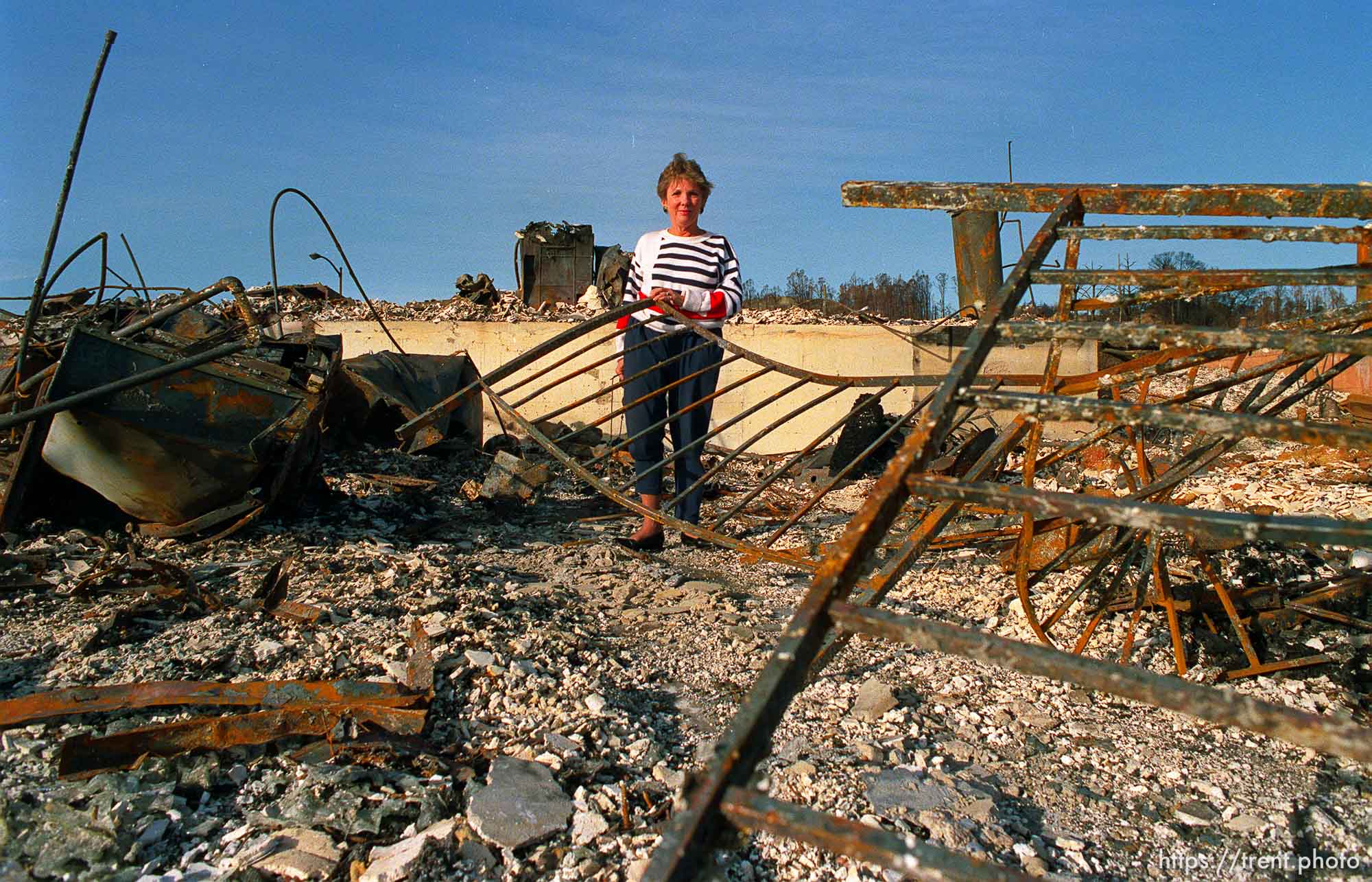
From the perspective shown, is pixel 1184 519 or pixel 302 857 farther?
pixel 302 857

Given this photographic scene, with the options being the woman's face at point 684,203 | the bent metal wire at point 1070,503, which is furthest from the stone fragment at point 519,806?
the woman's face at point 684,203

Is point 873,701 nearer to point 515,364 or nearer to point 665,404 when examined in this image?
point 515,364

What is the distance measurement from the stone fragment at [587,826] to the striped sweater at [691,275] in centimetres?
262

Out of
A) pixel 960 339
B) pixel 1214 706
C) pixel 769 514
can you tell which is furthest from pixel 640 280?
pixel 960 339

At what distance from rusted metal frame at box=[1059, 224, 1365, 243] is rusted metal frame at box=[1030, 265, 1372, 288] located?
73 mm

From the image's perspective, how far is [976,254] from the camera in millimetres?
5477

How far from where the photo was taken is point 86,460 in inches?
A: 147

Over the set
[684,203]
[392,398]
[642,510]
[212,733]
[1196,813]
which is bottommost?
[1196,813]

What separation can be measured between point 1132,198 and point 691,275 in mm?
2354

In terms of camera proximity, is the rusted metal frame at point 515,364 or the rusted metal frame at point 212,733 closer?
the rusted metal frame at point 212,733

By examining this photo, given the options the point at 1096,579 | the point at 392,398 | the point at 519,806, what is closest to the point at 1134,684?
the point at 519,806

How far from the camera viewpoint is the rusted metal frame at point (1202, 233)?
2.07 meters

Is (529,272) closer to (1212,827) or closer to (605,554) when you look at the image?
(605,554)

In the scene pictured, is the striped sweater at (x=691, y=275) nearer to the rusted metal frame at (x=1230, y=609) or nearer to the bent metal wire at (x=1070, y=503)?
the bent metal wire at (x=1070, y=503)
